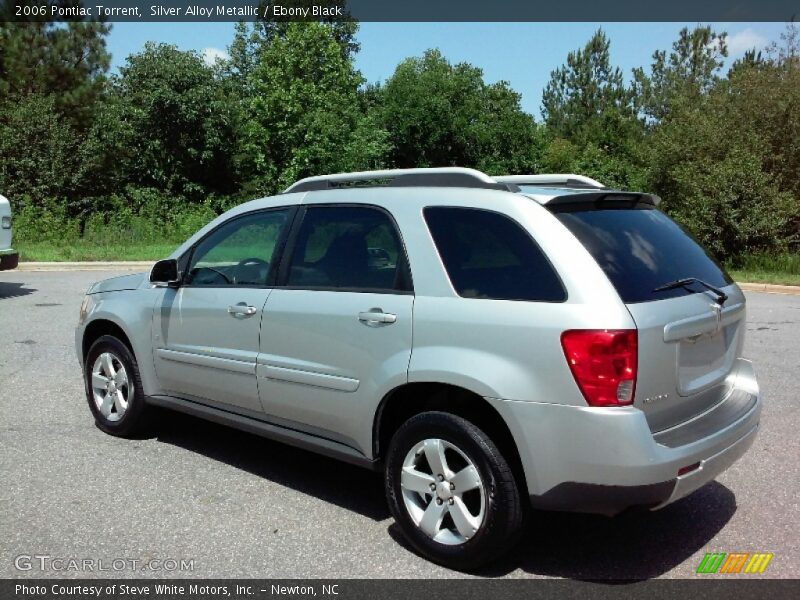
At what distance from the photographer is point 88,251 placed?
70.8ft

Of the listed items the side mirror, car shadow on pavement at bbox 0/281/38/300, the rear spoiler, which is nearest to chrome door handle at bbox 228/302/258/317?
the side mirror

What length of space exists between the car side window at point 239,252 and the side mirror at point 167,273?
0.07 m

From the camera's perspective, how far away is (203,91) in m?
32.7

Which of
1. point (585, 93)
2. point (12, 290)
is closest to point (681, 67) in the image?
point (585, 93)

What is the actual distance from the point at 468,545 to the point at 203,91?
31.9m

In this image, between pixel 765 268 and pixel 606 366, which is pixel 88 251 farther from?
pixel 606 366

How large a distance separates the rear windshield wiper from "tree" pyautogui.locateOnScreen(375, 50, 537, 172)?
42.2 m

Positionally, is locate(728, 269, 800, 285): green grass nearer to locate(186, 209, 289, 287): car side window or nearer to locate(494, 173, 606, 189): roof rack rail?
locate(494, 173, 606, 189): roof rack rail

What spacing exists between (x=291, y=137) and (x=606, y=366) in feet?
115

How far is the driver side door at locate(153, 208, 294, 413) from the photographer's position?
4.52 metres

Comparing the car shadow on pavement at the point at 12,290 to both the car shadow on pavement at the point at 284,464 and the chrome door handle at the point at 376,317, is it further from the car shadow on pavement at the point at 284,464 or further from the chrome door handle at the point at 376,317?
the chrome door handle at the point at 376,317

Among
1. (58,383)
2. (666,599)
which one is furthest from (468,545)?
(58,383)

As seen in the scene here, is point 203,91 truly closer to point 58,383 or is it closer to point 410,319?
point 58,383

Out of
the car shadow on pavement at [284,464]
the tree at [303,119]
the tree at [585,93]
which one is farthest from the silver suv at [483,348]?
the tree at [585,93]
